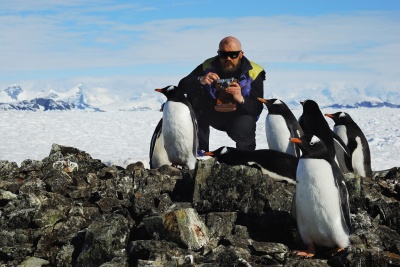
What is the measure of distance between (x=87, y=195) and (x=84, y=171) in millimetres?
996

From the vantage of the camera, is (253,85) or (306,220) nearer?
(306,220)

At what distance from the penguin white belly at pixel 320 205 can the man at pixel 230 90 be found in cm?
289

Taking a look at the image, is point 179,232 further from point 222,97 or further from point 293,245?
point 222,97

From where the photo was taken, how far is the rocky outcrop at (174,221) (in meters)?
4.15

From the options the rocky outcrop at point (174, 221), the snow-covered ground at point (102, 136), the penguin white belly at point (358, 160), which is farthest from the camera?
the snow-covered ground at point (102, 136)

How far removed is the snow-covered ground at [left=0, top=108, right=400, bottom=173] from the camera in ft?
39.8

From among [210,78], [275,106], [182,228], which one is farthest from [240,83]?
[182,228]

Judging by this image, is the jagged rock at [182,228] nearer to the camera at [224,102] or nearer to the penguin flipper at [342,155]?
the camera at [224,102]

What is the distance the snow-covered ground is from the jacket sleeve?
3197mm

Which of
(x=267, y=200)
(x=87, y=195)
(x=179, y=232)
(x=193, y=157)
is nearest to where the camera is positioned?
(x=179, y=232)

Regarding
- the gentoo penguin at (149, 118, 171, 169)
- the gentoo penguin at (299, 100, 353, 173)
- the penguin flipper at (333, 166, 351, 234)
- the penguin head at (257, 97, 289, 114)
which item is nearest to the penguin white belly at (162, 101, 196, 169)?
the gentoo penguin at (149, 118, 171, 169)

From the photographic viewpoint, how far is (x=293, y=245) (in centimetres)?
455

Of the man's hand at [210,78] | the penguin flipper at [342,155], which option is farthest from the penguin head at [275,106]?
the man's hand at [210,78]

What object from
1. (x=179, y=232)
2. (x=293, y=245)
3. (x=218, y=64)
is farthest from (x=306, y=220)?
(x=218, y=64)
